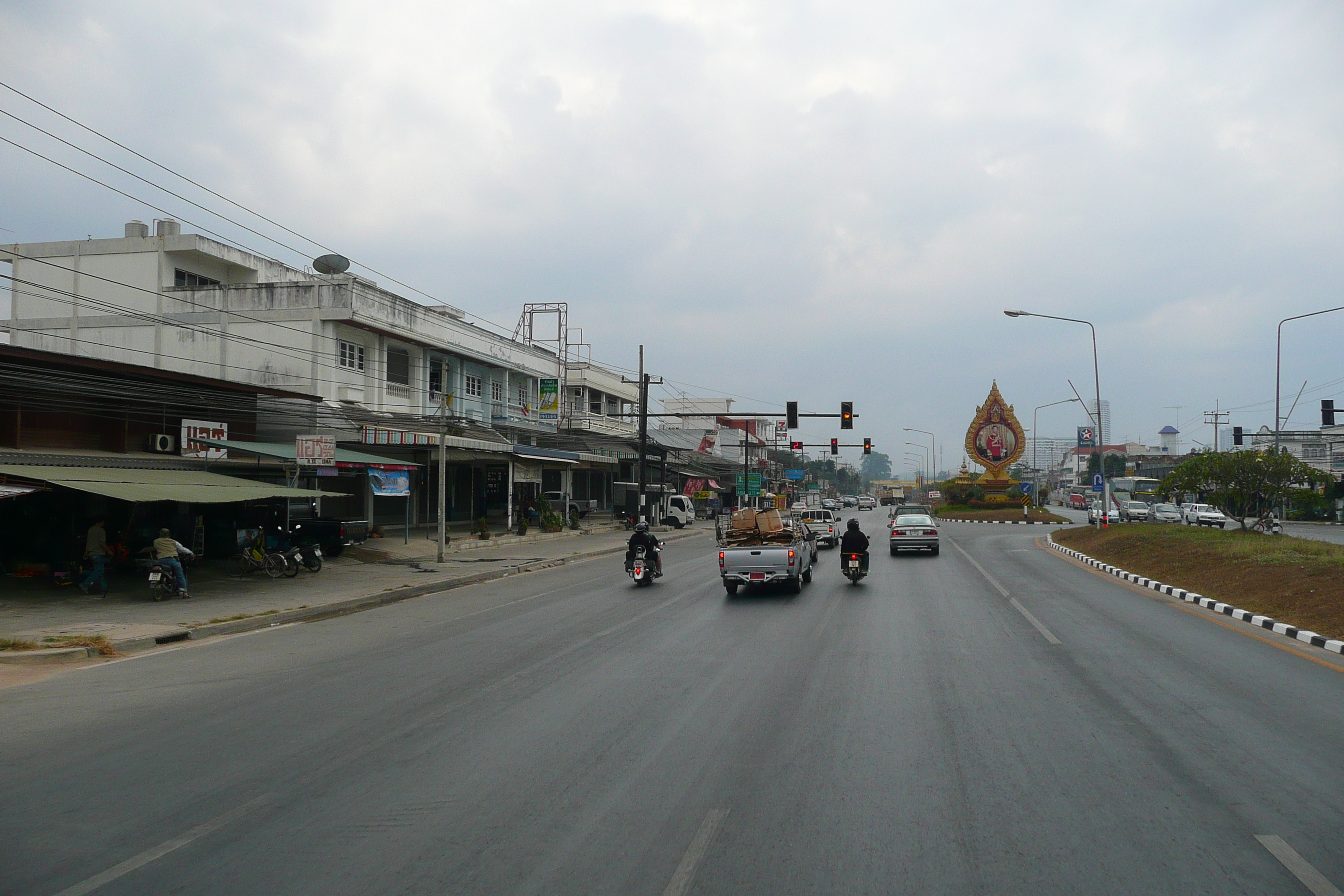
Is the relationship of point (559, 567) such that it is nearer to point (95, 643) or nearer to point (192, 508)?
point (192, 508)

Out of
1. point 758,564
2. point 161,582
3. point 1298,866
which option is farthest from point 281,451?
point 1298,866

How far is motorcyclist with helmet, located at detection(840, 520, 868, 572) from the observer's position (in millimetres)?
19891

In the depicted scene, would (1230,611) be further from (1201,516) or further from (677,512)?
(677,512)

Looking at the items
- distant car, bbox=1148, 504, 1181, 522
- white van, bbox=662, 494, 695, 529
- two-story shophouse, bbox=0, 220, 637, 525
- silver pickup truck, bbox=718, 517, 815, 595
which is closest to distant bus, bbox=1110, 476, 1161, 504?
distant car, bbox=1148, 504, 1181, 522

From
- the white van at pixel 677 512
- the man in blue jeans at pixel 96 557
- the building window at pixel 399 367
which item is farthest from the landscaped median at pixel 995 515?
the man in blue jeans at pixel 96 557

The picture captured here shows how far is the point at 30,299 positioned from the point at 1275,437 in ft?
189

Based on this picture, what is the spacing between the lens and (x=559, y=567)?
1056 inches

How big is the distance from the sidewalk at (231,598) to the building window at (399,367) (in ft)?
32.7

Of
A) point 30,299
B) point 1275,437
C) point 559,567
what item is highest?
point 30,299

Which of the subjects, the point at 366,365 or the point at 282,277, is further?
the point at 282,277

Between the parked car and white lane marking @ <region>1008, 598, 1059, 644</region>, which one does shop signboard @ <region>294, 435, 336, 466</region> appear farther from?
the parked car

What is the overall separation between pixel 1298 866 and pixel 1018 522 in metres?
58.4

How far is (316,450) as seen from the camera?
20719 mm

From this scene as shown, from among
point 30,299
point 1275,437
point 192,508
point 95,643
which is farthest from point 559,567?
point 1275,437
